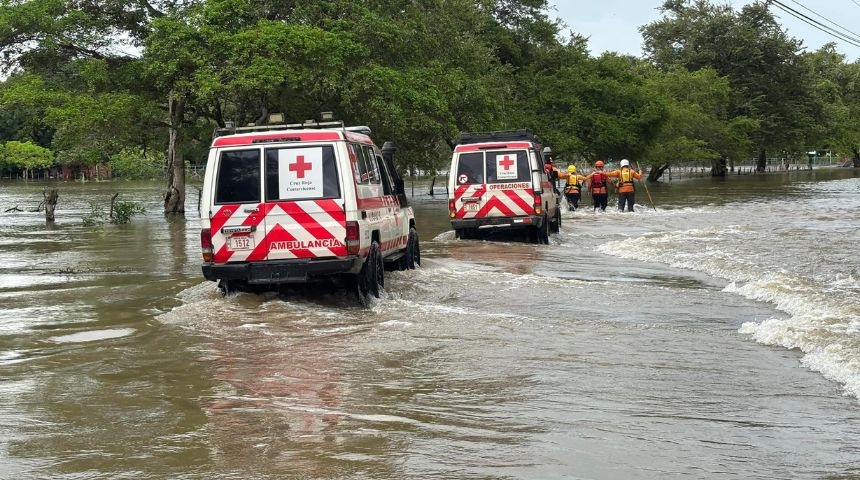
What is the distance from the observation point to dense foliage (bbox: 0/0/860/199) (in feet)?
87.6

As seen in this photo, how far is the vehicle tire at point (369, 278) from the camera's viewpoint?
11.3 metres

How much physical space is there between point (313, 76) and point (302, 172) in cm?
1662

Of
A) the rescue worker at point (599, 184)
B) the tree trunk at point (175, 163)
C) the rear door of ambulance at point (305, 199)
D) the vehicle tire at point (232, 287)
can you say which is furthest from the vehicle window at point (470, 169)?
the tree trunk at point (175, 163)

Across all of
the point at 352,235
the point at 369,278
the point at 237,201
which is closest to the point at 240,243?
the point at 237,201

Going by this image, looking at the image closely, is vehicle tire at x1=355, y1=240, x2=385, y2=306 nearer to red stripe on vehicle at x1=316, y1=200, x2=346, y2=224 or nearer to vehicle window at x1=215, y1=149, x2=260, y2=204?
red stripe on vehicle at x1=316, y1=200, x2=346, y2=224

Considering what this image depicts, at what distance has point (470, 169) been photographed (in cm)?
1950

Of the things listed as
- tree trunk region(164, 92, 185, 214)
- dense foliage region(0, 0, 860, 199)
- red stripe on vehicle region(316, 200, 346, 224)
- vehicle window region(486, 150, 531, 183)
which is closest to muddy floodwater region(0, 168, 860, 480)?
red stripe on vehicle region(316, 200, 346, 224)

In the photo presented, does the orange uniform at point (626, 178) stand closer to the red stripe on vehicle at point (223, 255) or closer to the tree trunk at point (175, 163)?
the tree trunk at point (175, 163)

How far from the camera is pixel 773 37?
232 feet

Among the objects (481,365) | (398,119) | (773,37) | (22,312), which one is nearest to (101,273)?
(22,312)

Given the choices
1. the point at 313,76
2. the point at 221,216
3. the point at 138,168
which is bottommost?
the point at 221,216

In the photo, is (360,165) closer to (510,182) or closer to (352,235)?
(352,235)

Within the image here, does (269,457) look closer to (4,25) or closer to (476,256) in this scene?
(476,256)

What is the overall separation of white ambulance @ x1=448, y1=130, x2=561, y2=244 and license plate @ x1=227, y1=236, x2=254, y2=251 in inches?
346
